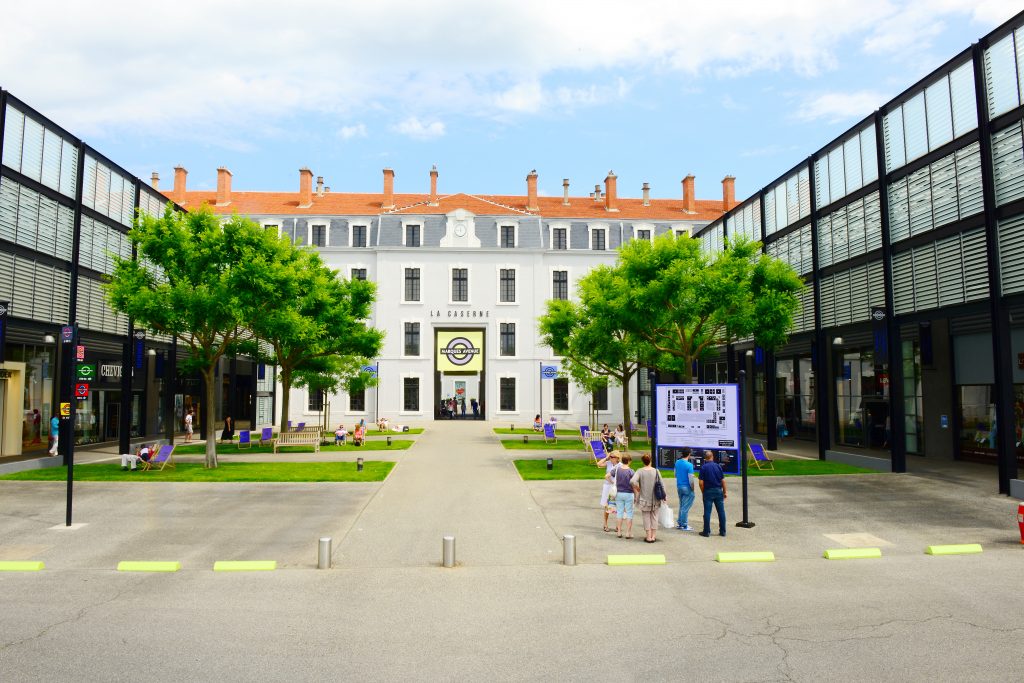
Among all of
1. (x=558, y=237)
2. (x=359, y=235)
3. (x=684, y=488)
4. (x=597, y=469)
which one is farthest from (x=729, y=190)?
(x=684, y=488)

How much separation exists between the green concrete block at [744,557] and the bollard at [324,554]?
6.22 meters

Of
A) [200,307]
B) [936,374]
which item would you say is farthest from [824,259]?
[200,307]

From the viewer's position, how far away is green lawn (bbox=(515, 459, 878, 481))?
20.2m

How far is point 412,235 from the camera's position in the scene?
159 ft

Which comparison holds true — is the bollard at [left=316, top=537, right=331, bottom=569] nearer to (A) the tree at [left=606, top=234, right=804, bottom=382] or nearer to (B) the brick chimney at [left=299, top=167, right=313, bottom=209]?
(A) the tree at [left=606, top=234, right=804, bottom=382]

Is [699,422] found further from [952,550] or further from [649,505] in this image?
[952,550]

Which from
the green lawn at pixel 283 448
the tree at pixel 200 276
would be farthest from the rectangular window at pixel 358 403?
the tree at pixel 200 276

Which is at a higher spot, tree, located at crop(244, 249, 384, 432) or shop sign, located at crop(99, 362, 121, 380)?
→ tree, located at crop(244, 249, 384, 432)

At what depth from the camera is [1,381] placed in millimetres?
22000

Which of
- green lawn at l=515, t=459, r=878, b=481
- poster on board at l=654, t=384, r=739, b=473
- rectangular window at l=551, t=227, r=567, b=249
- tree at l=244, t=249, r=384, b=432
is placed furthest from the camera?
rectangular window at l=551, t=227, r=567, b=249

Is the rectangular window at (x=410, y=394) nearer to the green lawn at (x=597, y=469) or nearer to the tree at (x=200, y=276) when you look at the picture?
the green lawn at (x=597, y=469)

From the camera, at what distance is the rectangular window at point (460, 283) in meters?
48.4

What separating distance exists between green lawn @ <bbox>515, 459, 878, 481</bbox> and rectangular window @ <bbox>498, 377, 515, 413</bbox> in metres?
24.3

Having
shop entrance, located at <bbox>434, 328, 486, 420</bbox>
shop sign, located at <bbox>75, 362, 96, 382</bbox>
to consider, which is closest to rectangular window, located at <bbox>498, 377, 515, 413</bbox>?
shop entrance, located at <bbox>434, 328, 486, 420</bbox>
